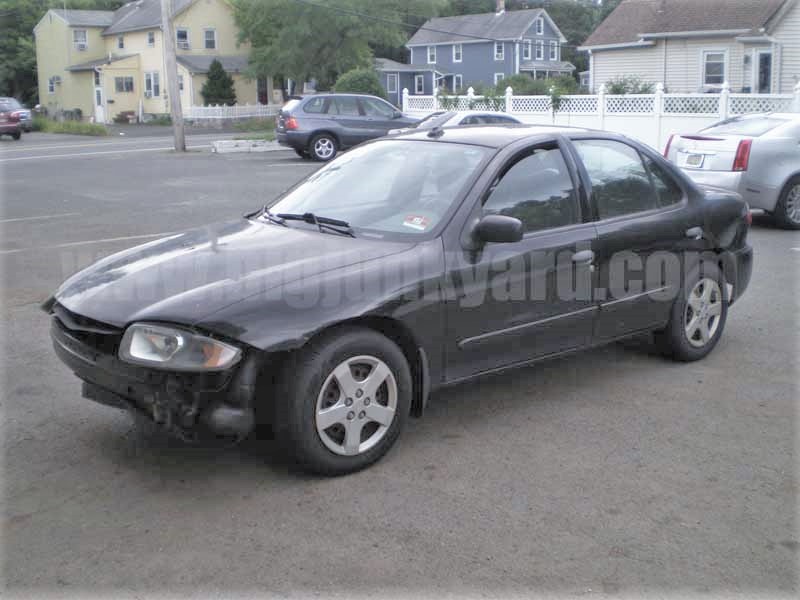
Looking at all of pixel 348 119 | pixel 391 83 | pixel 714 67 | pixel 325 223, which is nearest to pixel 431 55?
pixel 391 83

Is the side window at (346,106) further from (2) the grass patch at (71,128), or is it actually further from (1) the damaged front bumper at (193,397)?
(2) the grass patch at (71,128)

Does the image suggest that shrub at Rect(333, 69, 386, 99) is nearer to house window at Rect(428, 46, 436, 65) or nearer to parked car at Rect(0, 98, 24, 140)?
parked car at Rect(0, 98, 24, 140)

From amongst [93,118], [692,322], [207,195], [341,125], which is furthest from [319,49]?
[692,322]

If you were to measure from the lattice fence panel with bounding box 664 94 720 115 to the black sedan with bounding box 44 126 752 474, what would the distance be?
16413 mm

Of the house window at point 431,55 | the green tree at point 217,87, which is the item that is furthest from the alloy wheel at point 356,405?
the house window at point 431,55

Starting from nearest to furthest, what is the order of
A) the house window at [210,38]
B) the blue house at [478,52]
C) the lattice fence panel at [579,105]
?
the lattice fence panel at [579,105] < the house window at [210,38] < the blue house at [478,52]

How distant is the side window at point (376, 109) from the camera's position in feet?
80.7

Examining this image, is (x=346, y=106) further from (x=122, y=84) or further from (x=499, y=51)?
(x=499, y=51)

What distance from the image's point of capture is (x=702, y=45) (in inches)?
1339

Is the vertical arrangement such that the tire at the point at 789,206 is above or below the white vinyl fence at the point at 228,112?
below

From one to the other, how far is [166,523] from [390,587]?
42.5 inches

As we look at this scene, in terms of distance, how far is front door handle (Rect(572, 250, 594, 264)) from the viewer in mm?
5324

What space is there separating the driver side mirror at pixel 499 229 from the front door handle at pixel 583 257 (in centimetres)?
63

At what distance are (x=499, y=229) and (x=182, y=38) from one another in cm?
6078
